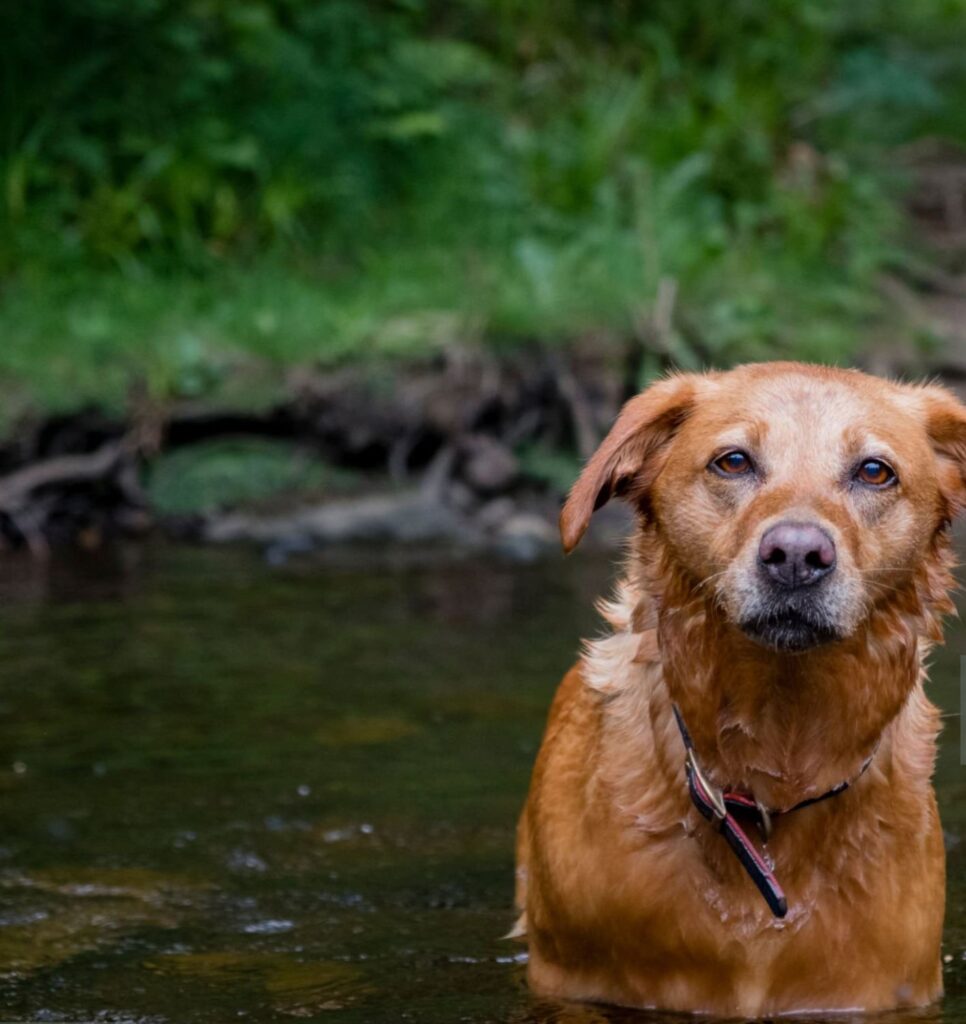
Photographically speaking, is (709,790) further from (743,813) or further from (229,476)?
(229,476)

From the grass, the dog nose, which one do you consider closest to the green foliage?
the grass

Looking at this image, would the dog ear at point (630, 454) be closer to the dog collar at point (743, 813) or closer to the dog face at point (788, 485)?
the dog face at point (788, 485)

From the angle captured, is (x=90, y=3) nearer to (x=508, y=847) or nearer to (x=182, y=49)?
(x=182, y=49)

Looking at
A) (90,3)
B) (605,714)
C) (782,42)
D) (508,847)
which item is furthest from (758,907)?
(782,42)

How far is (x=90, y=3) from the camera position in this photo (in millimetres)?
12438

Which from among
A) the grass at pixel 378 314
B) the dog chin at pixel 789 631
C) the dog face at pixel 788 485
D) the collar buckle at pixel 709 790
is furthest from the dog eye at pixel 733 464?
the grass at pixel 378 314

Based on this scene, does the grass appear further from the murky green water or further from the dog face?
the dog face

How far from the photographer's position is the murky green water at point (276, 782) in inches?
191

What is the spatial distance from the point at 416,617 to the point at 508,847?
3043 mm

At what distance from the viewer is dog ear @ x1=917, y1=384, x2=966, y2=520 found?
430cm

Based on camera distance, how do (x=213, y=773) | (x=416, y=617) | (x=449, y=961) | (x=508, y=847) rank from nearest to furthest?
(x=449, y=961) → (x=508, y=847) → (x=213, y=773) → (x=416, y=617)

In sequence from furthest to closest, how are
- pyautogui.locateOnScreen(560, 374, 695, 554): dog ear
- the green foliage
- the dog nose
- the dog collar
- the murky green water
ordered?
1. the green foliage
2. the murky green water
3. pyautogui.locateOnScreen(560, 374, 695, 554): dog ear
4. the dog collar
5. the dog nose

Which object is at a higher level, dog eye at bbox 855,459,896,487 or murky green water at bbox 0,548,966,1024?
dog eye at bbox 855,459,896,487

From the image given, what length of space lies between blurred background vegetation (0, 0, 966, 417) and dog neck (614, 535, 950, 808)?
7.08m
